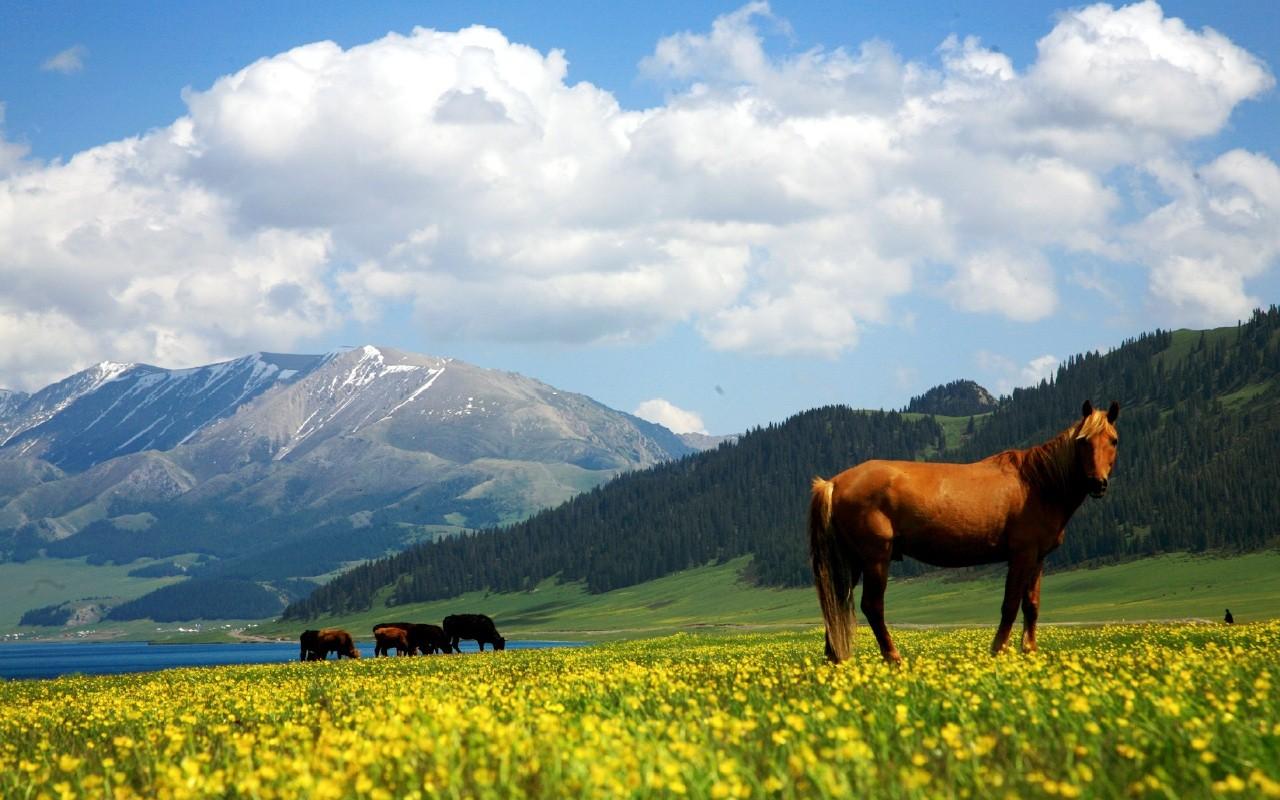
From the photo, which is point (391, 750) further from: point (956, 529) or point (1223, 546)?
point (1223, 546)

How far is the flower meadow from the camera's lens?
25.6ft

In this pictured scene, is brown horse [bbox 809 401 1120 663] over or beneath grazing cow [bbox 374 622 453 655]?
over

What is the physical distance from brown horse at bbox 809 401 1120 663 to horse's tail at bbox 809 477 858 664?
0.02 metres

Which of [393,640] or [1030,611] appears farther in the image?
[393,640]

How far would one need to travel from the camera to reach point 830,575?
59.6 ft

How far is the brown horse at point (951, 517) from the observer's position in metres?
17.7

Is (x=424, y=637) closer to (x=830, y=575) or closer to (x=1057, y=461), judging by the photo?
(x=830, y=575)

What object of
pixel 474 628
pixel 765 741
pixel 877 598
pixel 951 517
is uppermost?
pixel 951 517

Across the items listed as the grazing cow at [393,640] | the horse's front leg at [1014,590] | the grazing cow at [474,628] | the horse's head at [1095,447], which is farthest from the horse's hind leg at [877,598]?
the grazing cow at [474,628]

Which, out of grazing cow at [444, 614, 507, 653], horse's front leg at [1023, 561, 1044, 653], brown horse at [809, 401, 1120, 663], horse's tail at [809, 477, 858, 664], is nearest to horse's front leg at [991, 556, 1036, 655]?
brown horse at [809, 401, 1120, 663]

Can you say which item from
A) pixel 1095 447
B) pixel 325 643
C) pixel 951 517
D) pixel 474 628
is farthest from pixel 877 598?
pixel 474 628

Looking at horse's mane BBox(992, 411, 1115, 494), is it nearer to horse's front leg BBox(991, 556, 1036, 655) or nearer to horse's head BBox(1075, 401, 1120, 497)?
horse's head BBox(1075, 401, 1120, 497)

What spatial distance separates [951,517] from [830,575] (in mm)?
2068

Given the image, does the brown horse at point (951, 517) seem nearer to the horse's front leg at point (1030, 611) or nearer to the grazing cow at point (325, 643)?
the horse's front leg at point (1030, 611)
